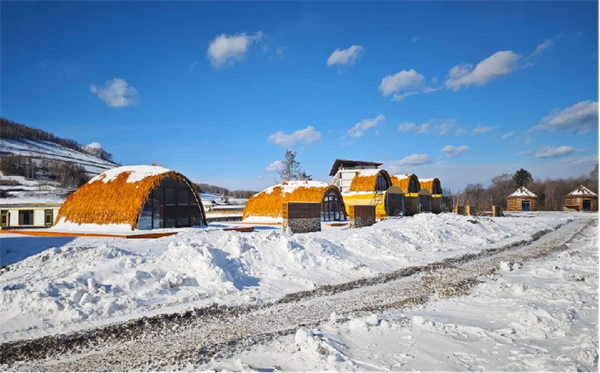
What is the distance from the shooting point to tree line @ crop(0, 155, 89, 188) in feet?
A: 158

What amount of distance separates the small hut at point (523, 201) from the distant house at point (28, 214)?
Result: 6050 centimetres

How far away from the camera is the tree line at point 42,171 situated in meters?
48.3

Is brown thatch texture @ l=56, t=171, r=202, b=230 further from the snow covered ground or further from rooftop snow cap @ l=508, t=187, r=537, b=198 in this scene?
rooftop snow cap @ l=508, t=187, r=537, b=198

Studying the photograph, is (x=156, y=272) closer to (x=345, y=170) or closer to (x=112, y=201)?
(x=112, y=201)

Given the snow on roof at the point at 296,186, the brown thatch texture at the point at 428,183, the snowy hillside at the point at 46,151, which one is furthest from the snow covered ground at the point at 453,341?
the snowy hillside at the point at 46,151

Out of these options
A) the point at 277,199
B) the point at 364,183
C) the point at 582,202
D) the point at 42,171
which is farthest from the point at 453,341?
the point at 42,171

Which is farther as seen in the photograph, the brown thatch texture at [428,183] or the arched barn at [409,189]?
the brown thatch texture at [428,183]

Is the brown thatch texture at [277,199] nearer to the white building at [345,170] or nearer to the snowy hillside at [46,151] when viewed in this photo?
the white building at [345,170]

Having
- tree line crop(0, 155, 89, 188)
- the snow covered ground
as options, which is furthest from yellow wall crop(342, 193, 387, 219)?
tree line crop(0, 155, 89, 188)

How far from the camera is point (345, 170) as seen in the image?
43625mm

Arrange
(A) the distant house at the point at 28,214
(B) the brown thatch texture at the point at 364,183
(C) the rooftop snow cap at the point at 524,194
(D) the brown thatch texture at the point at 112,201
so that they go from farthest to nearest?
(C) the rooftop snow cap at the point at 524,194 < (B) the brown thatch texture at the point at 364,183 < (A) the distant house at the point at 28,214 < (D) the brown thatch texture at the point at 112,201

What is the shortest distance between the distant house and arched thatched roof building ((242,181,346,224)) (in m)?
13.0

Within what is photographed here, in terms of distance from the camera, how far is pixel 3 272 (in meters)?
9.19

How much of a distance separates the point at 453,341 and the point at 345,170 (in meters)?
38.4
